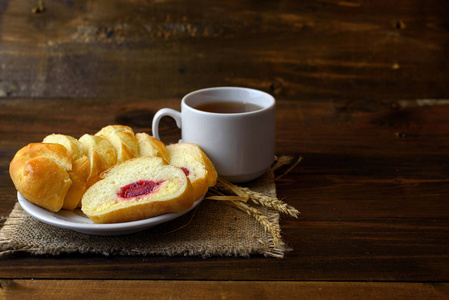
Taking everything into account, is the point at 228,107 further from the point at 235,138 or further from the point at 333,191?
the point at 333,191

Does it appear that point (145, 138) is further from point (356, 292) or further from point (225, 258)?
point (356, 292)

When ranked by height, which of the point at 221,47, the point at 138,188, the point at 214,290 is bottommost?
the point at 214,290

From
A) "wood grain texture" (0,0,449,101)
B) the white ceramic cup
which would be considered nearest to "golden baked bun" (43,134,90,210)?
the white ceramic cup

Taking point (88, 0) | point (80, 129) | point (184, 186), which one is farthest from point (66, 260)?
point (88, 0)

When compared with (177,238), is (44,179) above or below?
above

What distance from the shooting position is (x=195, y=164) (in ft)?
3.45

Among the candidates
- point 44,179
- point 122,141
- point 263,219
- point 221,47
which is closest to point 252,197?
point 263,219

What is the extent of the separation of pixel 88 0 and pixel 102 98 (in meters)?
0.41

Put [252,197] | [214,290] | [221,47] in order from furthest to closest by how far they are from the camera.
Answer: [221,47] < [252,197] < [214,290]

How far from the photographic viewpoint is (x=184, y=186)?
917 millimetres

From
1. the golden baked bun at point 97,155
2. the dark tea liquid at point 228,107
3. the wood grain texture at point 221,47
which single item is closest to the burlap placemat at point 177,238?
the golden baked bun at point 97,155

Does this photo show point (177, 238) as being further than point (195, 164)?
No

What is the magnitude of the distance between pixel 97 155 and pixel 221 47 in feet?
3.72

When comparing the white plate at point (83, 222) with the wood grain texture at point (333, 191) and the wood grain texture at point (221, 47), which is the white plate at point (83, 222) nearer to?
the wood grain texture at point (333, 191)
